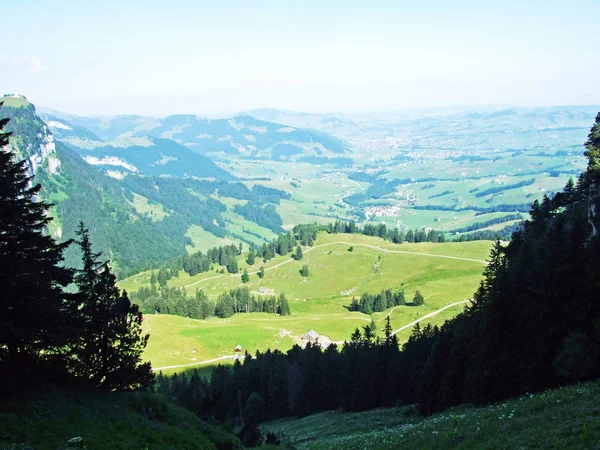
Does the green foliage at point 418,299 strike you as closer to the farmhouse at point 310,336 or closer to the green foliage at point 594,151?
the farmhouse at point 310,336

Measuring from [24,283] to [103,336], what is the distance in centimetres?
1287

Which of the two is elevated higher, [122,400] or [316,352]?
[122,400]

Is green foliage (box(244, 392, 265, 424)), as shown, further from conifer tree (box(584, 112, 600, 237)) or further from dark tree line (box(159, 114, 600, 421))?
conifer tree (box(584, 112, 600, 237))

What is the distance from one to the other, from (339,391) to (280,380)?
1804 cm

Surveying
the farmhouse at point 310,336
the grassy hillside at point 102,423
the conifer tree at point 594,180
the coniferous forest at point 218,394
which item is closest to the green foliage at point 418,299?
the farmhouse at point 310,336

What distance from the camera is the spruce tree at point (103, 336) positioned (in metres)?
38.5

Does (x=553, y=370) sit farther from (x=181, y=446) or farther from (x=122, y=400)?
(x=122, y=400)

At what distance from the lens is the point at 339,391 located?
89.4m

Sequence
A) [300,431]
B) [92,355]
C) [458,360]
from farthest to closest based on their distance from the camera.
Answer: [300,431] < [458,360] < [92,355]

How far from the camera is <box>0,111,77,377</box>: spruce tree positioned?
28.5 m

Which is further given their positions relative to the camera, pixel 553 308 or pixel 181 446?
pixel 553 308

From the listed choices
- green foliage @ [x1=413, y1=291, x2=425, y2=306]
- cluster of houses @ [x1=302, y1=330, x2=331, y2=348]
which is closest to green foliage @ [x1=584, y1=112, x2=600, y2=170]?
cluster of houses @ [x1=302, y1=330, x2=331, y2=348]

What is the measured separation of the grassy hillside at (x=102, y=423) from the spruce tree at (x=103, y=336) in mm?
3935

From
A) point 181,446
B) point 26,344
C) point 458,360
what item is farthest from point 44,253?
point 458,360
